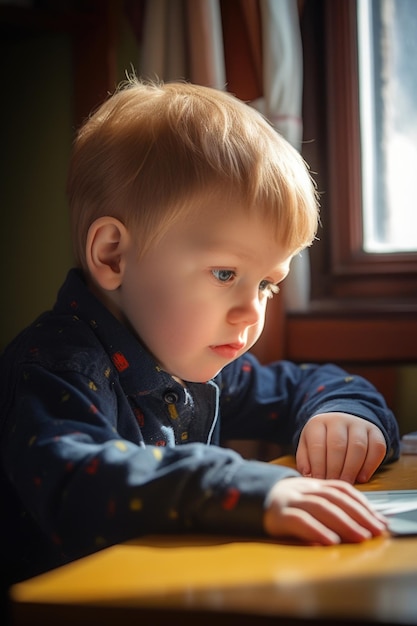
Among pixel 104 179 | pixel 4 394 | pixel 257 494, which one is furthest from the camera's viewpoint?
pixel 104 179

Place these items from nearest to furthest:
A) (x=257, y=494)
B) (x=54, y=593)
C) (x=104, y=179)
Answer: (x=54, y=593)
(x=257, y=494)
(x=104, y=179)

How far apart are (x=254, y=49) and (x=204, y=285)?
0.87 metres

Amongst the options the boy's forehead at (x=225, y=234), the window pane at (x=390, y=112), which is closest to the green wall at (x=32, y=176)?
the window pane at (x=390, y=112)

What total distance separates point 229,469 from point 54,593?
0.67ft

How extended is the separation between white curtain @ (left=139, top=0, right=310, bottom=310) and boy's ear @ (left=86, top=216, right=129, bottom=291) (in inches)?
27.5

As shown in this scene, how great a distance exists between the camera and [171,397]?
1.13 meters

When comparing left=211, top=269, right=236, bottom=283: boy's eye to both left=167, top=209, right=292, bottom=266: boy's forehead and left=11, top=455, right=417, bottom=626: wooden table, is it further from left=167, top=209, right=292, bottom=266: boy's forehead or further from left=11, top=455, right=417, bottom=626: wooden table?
left=11, top=455, right=417, bottom=626: wooden table

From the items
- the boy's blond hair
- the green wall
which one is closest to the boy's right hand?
the boy's blond hair

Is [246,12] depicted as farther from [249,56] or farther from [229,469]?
[229,469]

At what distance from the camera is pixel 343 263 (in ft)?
6.19

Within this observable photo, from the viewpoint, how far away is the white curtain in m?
1.70

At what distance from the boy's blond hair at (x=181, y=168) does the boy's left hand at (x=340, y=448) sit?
220 millimetres

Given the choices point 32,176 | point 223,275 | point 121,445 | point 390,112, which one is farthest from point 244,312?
point 32,176

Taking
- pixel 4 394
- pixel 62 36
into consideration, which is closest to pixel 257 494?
pixel 4 394
